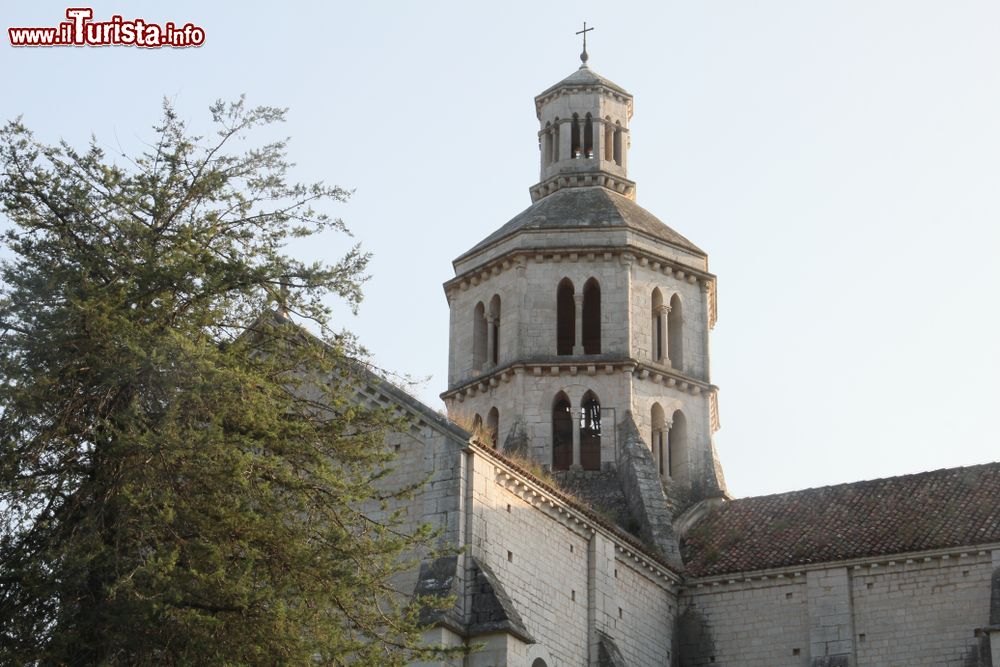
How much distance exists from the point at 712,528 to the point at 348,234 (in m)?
16.4

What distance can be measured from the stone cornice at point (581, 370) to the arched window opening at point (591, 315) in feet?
2.77

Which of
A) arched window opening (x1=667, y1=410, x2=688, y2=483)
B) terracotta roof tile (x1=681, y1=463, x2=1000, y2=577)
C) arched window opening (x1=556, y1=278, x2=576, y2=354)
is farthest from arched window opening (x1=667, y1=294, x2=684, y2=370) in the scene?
terracotta roof tile (x1=681, y1=463, x2=1000, y2=577)

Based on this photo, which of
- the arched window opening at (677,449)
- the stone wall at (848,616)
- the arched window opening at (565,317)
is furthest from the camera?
the arched window opening at (565,317)

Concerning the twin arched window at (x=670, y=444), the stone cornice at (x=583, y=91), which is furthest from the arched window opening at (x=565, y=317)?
the stone cornice at (x=583, y=91)

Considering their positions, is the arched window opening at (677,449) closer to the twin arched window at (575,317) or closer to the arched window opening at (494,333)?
the twin arched window at (575,317)

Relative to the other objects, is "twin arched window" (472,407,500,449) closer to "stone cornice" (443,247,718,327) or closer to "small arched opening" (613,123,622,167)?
"stone cornice" (443,247,718,327)

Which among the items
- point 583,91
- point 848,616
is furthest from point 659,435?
point 583,91

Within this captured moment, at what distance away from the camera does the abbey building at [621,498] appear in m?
27.3

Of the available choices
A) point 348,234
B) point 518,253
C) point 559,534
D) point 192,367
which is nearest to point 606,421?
point 518,253

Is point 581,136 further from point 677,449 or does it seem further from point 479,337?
point 677,449

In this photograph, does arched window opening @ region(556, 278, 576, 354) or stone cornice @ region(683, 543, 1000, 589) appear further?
arched window opening @ region(556, 278, 576, 354)

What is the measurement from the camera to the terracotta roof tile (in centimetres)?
3119

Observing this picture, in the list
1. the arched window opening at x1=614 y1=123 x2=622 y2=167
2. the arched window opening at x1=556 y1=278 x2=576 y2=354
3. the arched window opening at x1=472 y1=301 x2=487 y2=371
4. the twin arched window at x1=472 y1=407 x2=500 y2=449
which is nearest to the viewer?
the twin arched window at x1=472 y1=407 x2=500 y2=449

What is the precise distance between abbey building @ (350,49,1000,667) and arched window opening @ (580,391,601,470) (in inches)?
2.0
